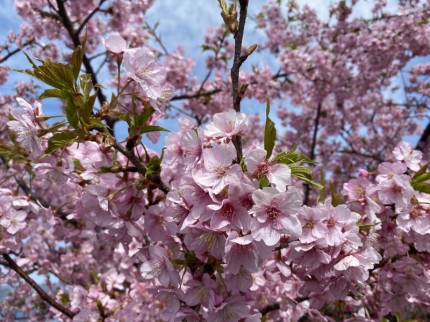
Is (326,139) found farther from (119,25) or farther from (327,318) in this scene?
(327,318)

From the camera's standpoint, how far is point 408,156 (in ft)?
8.13

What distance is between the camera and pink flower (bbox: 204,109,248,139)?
5.20 ft

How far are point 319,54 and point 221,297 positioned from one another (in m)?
7.00

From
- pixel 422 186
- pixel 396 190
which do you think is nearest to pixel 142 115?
pixel 396 190

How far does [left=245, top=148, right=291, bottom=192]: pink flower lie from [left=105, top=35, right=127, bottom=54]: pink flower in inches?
30.6

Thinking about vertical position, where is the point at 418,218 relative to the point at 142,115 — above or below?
below

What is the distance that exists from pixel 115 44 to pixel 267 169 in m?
0.87

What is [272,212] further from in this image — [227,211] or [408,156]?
[408,156]

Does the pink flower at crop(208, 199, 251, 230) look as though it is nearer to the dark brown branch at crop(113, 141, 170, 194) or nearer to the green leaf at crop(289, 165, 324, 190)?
the green leaf at crop(289, 165, 324, 190)

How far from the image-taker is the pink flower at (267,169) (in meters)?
1.46

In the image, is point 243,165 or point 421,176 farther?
point 421,176

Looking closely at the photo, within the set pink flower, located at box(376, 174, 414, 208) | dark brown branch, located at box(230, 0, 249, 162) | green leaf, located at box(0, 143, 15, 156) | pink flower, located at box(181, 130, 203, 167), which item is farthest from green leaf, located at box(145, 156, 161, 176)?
pink flower, located at box(376, 174, 414, 208)

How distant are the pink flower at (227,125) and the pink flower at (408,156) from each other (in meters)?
1.30

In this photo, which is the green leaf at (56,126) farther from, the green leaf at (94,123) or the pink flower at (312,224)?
the pink flower at (312,224)
